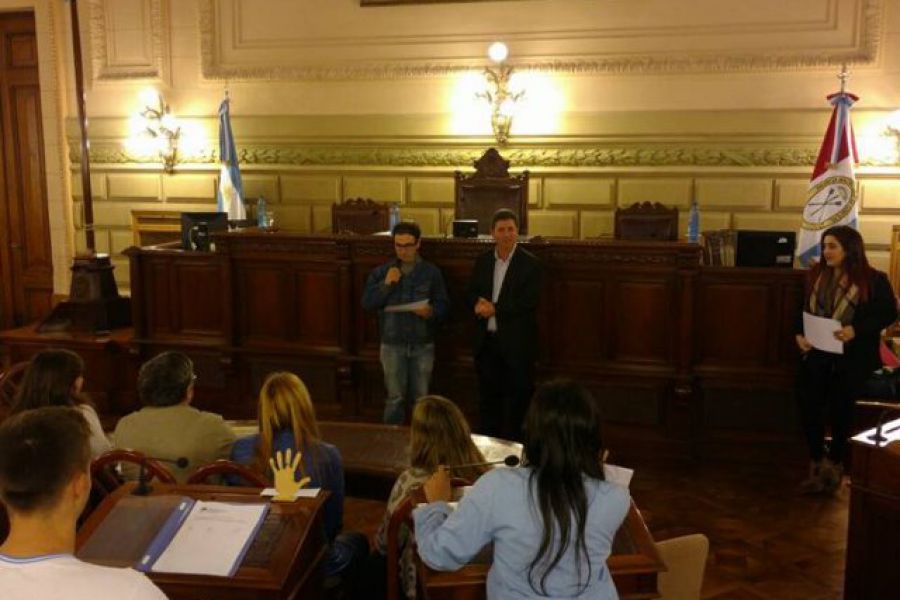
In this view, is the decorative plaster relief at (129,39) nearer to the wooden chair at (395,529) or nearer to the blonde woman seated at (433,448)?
the blonde woman seated at (433,448)

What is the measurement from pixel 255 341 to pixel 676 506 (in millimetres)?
3018

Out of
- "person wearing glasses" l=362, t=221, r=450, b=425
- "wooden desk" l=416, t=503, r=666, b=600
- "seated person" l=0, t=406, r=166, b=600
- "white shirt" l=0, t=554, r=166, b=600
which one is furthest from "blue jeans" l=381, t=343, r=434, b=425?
"white shirt" l=0, t=554, r=166, b=600

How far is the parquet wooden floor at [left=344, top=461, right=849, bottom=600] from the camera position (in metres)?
3.82

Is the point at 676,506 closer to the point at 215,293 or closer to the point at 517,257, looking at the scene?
→ the point at 517,257

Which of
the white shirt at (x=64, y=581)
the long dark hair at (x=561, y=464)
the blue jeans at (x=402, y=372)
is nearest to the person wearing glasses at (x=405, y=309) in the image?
the blue jeans at (x=402, y=372)

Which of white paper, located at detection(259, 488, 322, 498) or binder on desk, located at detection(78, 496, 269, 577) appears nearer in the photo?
binder on desk, located at detection(78, 496, 269, 577)

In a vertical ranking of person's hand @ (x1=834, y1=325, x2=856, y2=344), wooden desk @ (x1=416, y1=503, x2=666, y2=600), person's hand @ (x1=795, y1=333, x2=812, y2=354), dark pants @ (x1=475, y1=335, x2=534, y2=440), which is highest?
person's hand @ (x1=834, y1=325, x2=856, y2=344)

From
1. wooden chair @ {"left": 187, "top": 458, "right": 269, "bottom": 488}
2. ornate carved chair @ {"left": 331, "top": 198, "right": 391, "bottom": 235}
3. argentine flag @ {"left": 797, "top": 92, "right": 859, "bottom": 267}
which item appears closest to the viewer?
wooden chair @ {"left": 187, "top": 458, "right": 269, "bottom": 488}

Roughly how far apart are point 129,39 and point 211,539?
284 inches

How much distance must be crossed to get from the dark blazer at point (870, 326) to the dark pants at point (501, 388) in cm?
170

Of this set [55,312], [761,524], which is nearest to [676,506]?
[761,524]

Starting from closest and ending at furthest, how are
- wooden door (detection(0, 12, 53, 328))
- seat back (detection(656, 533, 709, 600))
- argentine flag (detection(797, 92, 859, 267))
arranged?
seat back (detection(656, 533, 709, 600))
argentine flag (detection(797, 92, 859, 267))
wooden door (detection(0, 12, 53, 328))

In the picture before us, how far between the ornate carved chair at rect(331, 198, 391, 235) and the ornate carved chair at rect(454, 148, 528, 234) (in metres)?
0.61

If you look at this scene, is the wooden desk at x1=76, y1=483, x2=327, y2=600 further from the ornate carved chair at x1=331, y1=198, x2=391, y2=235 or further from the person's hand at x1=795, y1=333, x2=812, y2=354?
the ornate carved chair at x1=331, y1=198, x2=391, y2=235
